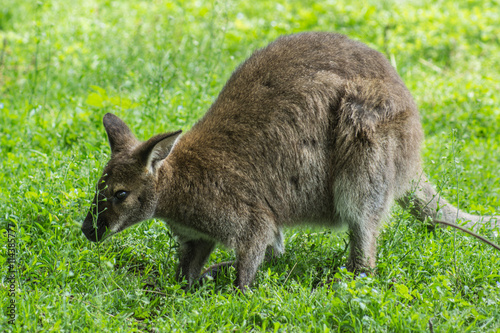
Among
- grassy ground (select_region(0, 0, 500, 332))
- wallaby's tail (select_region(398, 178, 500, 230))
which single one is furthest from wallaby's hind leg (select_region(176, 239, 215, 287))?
wallaby's tail (select_region(398, 178, 500, 230))

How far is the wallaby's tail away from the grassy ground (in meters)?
0.11

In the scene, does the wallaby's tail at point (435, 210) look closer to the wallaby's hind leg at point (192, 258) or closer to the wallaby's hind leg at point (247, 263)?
the wallaby's hind leg at point (247, 263)

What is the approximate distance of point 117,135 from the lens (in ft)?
15.0

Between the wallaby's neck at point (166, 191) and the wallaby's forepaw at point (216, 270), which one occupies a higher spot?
the wallaby's neck at point (166, 191)

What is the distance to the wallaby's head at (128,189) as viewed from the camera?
14.1 feet

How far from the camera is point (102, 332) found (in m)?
3.57

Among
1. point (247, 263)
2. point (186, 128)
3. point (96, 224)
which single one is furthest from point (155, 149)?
point (186, 128)

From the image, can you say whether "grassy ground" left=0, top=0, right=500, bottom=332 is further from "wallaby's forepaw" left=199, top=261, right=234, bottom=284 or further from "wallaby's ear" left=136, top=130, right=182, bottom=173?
"wallaby's ear" left=136, top=130, right=182, bottom=173

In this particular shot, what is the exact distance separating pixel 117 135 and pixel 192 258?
3.55 feet

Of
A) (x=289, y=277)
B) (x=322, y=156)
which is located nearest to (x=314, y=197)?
(x=322, y=156)

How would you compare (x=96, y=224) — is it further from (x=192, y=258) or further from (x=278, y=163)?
(x=278, y=163)

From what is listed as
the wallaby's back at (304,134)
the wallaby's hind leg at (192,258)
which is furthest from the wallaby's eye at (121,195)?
the wallaby's hind leg at (192,258)

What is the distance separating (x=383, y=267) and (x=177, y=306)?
5.04 ft

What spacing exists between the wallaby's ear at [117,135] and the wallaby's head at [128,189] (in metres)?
0.08
